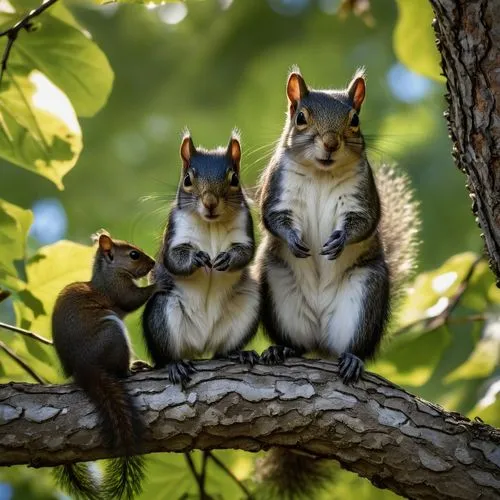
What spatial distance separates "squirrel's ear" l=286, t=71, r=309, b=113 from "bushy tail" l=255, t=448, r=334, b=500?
1.38 meters

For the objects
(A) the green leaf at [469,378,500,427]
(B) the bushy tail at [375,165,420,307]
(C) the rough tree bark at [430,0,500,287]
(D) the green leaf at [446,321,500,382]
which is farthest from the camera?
(B) the bushy tail at [375,165,420,307]

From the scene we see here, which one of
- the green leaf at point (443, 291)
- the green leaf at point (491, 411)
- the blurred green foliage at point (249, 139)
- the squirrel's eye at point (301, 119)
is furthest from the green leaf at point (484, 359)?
the squirrel's eye at point (301, 119)

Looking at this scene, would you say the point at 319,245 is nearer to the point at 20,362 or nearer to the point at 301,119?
the point at 301,119

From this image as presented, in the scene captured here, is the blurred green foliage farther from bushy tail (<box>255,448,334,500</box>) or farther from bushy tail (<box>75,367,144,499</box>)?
bushy tail (<box>75,367,144,499</box>)

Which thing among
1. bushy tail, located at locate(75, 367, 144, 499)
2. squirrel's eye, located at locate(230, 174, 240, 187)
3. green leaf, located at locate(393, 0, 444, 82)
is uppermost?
green leaf, located at locate(393, 0, 444, 82)

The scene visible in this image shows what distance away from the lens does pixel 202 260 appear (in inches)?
155

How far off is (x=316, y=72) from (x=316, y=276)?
5067mm

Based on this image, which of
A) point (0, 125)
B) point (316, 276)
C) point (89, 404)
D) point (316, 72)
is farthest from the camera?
point (316, 72)

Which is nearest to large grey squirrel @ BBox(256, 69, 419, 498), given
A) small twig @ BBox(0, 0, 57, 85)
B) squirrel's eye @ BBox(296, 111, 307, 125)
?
squirrel's eye @ BBox(296, 111, 307, 125)

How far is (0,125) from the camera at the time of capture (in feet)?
12.8

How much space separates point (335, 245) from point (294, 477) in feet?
3.24

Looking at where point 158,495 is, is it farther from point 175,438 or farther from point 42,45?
point 42,45

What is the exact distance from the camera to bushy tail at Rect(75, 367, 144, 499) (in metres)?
3.56

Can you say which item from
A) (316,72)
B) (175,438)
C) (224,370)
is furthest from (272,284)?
(316,72)
